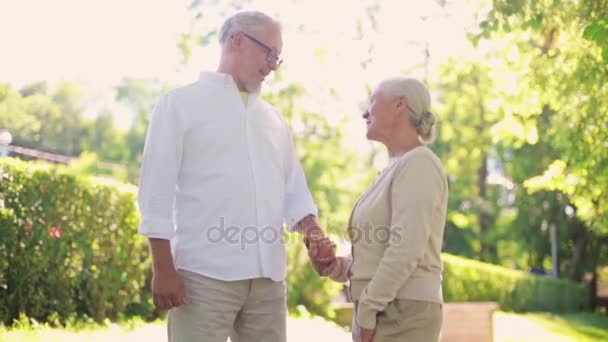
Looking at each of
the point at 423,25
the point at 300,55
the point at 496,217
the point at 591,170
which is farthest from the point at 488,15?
the point at 496,217

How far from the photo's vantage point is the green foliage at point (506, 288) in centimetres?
2573

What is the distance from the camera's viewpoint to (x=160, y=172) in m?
3.15

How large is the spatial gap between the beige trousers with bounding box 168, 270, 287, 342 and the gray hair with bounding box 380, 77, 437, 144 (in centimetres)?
91

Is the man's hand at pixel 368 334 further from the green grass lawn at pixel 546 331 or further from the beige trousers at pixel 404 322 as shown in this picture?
the green grass lawn at pixel 546 331

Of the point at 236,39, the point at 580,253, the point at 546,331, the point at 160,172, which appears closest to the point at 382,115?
the point at 236,39

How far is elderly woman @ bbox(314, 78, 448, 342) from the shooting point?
3172 mm

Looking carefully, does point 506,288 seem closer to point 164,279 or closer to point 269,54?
point 269,54

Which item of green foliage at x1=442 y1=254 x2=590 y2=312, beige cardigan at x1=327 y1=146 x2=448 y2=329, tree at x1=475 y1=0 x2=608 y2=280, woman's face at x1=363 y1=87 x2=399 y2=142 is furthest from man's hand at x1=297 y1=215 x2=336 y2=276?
green foliage at x1=442 y1=254 x2=590 y2=312

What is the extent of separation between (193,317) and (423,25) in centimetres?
982

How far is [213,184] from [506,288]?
2725 centimetres

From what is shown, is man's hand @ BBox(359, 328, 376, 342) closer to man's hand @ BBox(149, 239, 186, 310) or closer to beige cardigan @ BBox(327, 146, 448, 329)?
beige cardigan @ BBox(327, 146, 448, 329)

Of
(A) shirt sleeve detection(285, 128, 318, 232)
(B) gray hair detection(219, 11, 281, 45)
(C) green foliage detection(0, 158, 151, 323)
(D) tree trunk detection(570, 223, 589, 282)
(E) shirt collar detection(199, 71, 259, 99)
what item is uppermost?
(B) gray hair detection(219, 11, 281, 45)

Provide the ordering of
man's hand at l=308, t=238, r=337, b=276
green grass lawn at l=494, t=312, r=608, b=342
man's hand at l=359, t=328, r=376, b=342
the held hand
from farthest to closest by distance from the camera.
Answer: green grass lawn at l=494, t=312, r=608, b=342 < man's hand at l=308, t=238, r=337, b=276 < man's hand at l=359, t=328, r=376, b=342 < the held hand

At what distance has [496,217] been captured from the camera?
39.8 m
